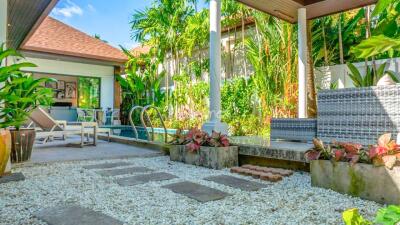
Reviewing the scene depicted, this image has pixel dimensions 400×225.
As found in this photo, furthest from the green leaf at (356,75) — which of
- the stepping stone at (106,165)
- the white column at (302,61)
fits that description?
the stepping stone at (106,165)

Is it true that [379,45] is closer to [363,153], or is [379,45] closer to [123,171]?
[363,153]

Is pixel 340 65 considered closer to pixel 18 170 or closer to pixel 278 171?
pixel 278 171

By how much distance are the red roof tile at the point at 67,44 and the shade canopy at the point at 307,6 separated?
8508 mm

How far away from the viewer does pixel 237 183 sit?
3.12 meters

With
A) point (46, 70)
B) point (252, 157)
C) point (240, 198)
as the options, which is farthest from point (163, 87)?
point (240, 198)

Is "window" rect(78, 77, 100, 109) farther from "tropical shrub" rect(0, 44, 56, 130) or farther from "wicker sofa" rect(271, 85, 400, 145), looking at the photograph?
"wicker sofa" rect(271, 85, 400, 145)

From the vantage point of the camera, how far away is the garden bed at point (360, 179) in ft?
7.77

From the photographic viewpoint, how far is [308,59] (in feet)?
20.1

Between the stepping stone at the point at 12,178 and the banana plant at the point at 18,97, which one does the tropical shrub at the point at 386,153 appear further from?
the banana plant at the point at 18,97

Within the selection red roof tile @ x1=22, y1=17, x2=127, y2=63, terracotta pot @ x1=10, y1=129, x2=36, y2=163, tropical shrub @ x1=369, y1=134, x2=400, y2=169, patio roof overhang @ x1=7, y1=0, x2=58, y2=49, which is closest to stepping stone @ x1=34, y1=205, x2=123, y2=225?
tropical shrub @ x1=369, y1=134, x2=400, y2=169

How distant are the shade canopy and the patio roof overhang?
405 centimetres

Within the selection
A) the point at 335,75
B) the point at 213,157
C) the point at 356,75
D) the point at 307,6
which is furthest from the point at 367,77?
the point at 335,75

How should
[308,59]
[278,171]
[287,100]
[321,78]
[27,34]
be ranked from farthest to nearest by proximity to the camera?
[27,34] → [321,78] → [287,100] → [308,59] → [278,171]

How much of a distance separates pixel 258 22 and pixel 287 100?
2.30 meters
